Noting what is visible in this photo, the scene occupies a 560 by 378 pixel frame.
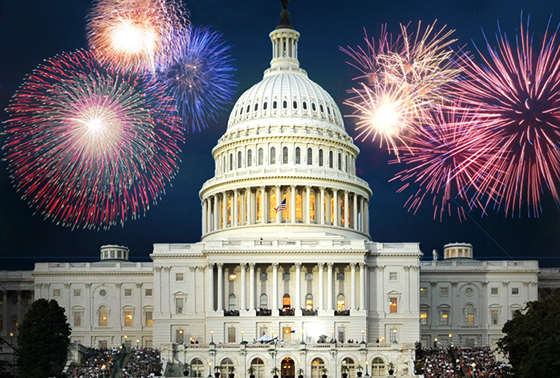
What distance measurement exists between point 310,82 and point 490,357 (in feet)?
215

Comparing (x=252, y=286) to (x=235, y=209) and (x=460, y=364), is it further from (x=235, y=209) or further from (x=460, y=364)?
(x=460, y=364)

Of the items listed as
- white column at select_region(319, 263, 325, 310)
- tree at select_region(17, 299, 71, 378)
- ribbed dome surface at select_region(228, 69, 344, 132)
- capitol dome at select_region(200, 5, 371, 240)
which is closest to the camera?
tree at select_region(17, 299, 71, 378)

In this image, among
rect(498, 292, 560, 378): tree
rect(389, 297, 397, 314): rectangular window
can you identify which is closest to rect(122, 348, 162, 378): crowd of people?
rect(389, 297, 397, 314): rectangular window

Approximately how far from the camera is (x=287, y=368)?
433 feet

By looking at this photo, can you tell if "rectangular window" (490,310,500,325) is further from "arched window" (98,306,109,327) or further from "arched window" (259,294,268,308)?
"arched window" (98,306,109,327)

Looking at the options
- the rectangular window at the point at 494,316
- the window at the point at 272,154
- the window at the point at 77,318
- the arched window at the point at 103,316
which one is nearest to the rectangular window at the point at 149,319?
the arched window at the point at 103,316

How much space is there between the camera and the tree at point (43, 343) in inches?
5138

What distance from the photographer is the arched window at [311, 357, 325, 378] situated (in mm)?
131750

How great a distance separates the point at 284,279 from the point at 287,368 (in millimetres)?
23950

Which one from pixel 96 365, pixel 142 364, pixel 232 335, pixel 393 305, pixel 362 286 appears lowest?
pixel 96 365

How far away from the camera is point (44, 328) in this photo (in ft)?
440

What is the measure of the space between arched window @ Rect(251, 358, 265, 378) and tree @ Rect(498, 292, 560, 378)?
26.4 meters

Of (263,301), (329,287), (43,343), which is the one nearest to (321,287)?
(329,287)

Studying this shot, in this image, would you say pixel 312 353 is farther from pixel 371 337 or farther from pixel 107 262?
pixel 107 262
